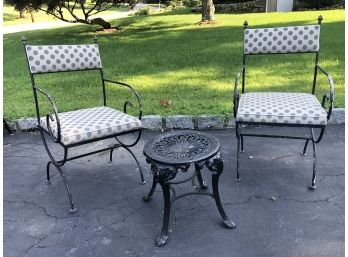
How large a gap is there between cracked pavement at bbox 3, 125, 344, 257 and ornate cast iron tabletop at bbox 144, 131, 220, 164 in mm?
505

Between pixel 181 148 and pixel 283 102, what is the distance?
99cm

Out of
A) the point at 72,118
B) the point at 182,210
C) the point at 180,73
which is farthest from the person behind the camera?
the point at 180,73

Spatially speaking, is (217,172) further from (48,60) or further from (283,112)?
(48,60)

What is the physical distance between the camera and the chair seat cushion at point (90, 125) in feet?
8.10

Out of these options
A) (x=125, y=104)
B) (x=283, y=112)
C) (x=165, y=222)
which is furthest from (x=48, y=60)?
(x=283, y=112)

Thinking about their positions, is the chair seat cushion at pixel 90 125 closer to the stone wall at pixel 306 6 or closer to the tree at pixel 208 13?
the tree at pixel 208 13

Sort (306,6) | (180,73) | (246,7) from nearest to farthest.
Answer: (180,73)
(306,6)
(246,7)

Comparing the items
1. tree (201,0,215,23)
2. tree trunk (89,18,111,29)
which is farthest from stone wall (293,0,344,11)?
tree trunk (89,18,111,29)

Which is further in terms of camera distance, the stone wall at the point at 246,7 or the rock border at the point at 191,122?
the stone wall at the point at 246,7

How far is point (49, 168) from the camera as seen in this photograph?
313 centimetres

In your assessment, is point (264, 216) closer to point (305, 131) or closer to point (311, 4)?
point (305, 131)

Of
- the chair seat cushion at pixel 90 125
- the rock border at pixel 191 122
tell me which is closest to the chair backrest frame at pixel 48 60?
the chair seat cushion at pixel 90 125

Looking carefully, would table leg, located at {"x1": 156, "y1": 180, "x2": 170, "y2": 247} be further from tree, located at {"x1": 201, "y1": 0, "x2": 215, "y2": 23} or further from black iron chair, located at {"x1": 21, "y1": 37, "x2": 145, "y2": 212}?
tree, located at {"x1": 201, "y1": 0, "x2": 215, "y2": 23}

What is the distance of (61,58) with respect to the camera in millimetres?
2924
